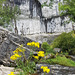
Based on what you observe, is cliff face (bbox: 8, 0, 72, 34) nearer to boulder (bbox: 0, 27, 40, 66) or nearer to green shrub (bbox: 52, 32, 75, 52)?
green shrub (bbox: 52, 32, 75, 52)

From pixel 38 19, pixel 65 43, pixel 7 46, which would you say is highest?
pixel 38 19

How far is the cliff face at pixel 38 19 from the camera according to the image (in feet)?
124

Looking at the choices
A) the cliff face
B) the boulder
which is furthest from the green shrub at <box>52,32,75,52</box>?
the cliff face

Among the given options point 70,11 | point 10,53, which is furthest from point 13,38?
point 70,11

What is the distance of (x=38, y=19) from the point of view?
131 feet

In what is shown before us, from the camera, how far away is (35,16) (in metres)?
39.2

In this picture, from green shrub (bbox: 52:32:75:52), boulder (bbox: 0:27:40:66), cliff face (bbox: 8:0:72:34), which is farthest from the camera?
cliff face (bbox: 8:0:72:34)

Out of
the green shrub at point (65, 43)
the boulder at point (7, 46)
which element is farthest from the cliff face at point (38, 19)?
the boulder at point (7, 46)

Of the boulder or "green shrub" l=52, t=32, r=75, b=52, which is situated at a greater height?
the boulder

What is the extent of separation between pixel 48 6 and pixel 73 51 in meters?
32.0

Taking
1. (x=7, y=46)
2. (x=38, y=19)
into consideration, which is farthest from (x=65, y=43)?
(x=38, y=19)

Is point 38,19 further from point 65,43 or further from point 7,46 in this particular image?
point 7,46

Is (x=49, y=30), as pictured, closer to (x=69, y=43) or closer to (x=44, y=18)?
(x=44, y=18)

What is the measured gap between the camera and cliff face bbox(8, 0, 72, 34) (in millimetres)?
37938
